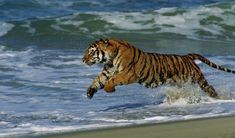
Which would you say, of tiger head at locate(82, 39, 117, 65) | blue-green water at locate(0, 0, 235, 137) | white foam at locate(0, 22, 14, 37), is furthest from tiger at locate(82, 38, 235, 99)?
white foam at locate(0, 22, 14, 37)

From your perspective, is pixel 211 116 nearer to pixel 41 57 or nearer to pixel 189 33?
pixel 41 57

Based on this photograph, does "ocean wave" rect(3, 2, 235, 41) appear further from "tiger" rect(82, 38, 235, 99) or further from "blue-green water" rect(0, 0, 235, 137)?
"tiger" rect(82, 38, 235, 99)

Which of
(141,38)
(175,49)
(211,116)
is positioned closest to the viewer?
Answer: (211,116)

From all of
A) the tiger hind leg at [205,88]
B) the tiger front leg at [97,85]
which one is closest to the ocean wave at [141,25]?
the tiger hind leg at [205,88]

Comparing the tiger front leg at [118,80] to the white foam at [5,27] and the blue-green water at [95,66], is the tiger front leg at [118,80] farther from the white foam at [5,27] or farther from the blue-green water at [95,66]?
the white foam at [5,27]

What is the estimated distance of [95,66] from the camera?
1134 centimetres

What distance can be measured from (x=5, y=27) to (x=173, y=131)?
11.9 meters

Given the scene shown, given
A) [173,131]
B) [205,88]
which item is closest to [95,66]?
[205,88]

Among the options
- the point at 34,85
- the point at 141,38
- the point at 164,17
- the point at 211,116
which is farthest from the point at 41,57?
the point at 164,17

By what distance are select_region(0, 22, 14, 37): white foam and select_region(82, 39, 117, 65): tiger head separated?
907 centimetres

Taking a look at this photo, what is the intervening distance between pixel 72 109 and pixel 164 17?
1178cm

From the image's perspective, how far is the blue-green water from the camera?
721 centimetres

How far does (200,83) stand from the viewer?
26.9 ft

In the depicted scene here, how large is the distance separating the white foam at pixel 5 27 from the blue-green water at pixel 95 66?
0.01 metres
